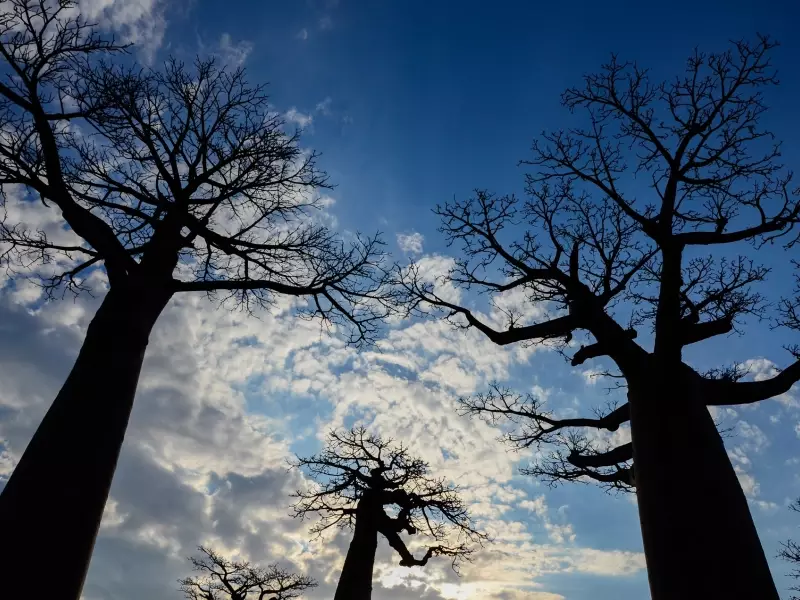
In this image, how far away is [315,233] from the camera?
586 cm

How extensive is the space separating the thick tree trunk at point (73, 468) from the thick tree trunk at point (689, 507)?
3218 millimetres

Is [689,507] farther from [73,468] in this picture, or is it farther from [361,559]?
[361,559]

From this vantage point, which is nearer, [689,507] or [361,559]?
[689,507]

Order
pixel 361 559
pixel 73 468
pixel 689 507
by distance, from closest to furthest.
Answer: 1. pixel 73 468
2. pixel 689 507
3. pixel 361 559

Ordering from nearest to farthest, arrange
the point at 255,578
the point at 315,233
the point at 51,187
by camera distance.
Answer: the point at 51,187 < the point at 315,233 < the point at 255,578

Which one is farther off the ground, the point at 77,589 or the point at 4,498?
the point at 4,498

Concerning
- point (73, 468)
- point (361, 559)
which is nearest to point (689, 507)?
point (73, 468)

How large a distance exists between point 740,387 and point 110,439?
4616mm

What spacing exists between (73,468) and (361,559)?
7.94m

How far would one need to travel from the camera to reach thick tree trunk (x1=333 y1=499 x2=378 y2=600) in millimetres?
9297

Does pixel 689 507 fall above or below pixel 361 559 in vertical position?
below

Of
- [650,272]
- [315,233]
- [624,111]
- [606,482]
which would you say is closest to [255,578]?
[606,482]

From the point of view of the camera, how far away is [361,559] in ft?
31.8

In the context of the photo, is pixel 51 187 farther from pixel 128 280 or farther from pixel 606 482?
pixel 606 482
